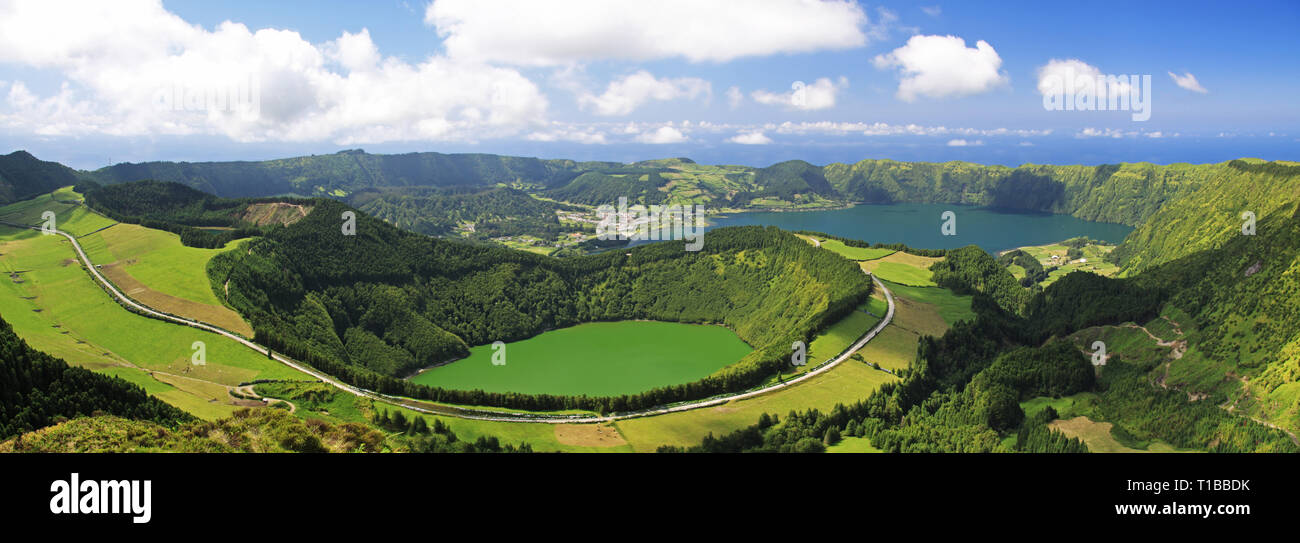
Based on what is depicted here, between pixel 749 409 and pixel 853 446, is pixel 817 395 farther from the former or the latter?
pixel 853 446

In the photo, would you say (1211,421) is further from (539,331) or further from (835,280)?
(539,331)

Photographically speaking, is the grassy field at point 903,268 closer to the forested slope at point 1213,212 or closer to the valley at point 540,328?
the valley at point 540,328

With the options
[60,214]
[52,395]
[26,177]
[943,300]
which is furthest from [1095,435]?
[26,177]

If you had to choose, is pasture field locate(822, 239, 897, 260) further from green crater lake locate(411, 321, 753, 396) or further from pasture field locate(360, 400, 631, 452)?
pasture field locate(360, 400, 631, 452)

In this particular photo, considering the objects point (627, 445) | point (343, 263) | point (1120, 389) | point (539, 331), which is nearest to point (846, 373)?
point (1120, 389)

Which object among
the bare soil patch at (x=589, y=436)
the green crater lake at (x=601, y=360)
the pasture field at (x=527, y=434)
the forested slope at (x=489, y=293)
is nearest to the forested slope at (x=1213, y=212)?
the forested slope at (x=489, y=293)

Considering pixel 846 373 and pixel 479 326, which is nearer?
pixel 846 373
